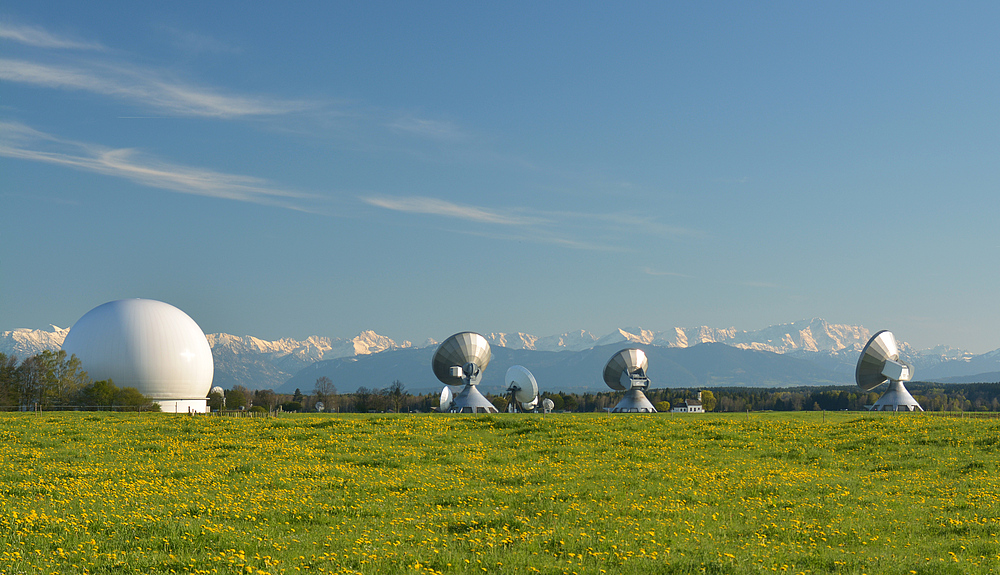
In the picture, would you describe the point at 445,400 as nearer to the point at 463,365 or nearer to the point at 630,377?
the point at 463,365

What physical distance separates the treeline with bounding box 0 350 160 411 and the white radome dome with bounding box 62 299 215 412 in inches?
129

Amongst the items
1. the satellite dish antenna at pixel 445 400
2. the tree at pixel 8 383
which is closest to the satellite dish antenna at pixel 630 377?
the satellite dish antenna at pixel 445 400

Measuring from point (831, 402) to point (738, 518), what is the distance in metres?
153

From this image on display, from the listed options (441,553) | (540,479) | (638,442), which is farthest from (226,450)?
(441,553)

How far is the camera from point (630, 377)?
119500 mm

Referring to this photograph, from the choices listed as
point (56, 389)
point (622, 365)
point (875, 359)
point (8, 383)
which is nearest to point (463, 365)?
point (622, 365)

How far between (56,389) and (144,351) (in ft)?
35.3

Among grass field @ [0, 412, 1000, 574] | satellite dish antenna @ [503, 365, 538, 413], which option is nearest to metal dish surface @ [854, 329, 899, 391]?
satellite dish antenna @ [503, 365, 538, 413]

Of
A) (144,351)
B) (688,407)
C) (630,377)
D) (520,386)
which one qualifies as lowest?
(688,407)

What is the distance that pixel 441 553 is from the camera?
13.6 m

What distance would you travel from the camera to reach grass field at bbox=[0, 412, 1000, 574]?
13336 millimetres

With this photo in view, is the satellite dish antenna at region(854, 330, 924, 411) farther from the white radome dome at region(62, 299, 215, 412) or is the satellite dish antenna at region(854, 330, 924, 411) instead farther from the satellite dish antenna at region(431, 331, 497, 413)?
the white radome dome at region(62, 299, 215, 412)

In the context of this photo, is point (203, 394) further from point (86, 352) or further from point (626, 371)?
point (626, 371)

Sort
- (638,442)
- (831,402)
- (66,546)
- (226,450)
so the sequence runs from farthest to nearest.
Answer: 1. (831,402)
2. (638,442)
3. (226,450)
4. (66,546)
